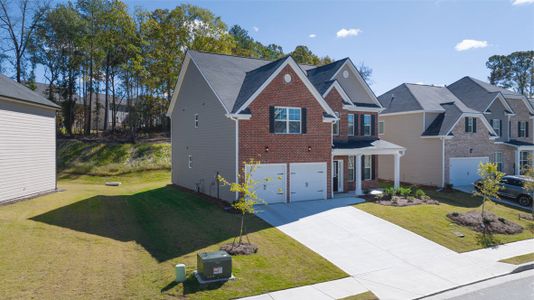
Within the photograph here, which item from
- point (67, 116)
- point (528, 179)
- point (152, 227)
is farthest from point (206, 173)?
point (67, 116)

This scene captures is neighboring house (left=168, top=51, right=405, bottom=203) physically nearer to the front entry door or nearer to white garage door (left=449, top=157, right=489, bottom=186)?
the front entry door

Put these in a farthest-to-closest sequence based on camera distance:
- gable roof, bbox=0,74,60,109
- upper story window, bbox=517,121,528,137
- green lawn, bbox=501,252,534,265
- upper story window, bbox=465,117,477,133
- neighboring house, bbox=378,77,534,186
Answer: upper story window, bbox=517,121,528,137 → upper story window, bbox=465,117,477,133 → neighboring house, bbox=378,77,534,186 → gable roof, bbox=0,74,60,109 → green lawn, bbox=501,252,534,265

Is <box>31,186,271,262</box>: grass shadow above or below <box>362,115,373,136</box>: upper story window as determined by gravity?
below

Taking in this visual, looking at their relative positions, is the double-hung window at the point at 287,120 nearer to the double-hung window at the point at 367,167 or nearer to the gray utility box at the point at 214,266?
the double-hung window at the point at 367,167

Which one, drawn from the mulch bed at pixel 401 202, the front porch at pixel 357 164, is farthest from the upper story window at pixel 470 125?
the mulch bed at pixel 401 202

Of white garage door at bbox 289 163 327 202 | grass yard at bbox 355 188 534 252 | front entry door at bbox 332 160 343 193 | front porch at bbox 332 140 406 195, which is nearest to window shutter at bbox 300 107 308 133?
white garage door at bbox 289 163 327 202

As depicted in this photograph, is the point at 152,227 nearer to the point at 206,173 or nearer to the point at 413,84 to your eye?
the point at 206,173
